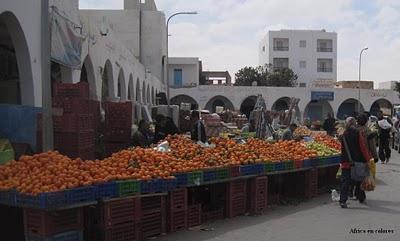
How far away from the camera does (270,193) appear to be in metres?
10.7

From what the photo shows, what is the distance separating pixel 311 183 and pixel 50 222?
651cm

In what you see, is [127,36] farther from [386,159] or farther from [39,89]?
[39,89]

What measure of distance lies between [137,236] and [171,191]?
2.99 ft

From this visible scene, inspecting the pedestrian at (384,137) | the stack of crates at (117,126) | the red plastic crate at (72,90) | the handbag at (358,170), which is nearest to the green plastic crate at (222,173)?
the handbag at (358,170)

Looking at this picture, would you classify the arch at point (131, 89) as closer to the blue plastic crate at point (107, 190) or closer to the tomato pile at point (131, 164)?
the tomato pile at point (131, 164)

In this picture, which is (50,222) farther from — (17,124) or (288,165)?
(288,165)

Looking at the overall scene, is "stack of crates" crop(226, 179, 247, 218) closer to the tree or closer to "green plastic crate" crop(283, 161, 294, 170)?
"green plastic crate" crop(283, 161, 294, 170)

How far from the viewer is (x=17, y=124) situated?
9.70m

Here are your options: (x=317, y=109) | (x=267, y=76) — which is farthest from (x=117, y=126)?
(x=267, y=76)

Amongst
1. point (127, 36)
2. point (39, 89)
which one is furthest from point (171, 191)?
point (127, 36)

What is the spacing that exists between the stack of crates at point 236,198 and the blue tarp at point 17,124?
358cm

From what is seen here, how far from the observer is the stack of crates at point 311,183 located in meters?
11.4

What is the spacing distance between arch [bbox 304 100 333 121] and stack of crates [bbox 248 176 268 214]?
194 feet

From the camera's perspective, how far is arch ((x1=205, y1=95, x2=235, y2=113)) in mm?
64025
